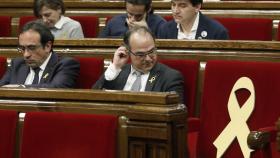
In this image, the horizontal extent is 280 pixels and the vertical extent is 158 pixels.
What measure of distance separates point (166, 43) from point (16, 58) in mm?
274

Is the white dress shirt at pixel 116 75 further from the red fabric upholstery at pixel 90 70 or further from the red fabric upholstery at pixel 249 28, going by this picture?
the red fabric upholstery at pixel 249 28

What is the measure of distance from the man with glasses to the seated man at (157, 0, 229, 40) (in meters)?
0.09

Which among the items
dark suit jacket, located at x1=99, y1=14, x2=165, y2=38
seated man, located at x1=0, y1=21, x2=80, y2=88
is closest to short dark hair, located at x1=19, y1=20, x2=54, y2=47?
seated man, located at x1=0, y1=21, x2=80, y2=88

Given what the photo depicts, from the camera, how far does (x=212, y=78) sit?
984 millimetres

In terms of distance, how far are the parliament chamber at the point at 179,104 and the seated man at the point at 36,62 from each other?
0.11 feet

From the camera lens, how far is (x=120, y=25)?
1402mm

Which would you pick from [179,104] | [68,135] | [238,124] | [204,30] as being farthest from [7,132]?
[204,30]

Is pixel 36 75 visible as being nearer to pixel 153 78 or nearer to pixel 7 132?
pixel 153 78

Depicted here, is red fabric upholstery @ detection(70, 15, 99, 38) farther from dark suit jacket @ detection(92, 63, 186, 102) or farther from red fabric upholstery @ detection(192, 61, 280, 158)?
red fabric upholstery @ detection(192, 61, 280, 158)

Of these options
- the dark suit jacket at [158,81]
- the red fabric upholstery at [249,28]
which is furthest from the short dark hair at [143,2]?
the dark suit jacket at [158,81]

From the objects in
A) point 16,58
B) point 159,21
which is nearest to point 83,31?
point 159,21

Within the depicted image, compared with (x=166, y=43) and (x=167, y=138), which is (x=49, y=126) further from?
(x=166, y=43)

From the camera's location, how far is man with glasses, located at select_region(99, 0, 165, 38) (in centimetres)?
134

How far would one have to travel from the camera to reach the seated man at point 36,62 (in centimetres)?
117
